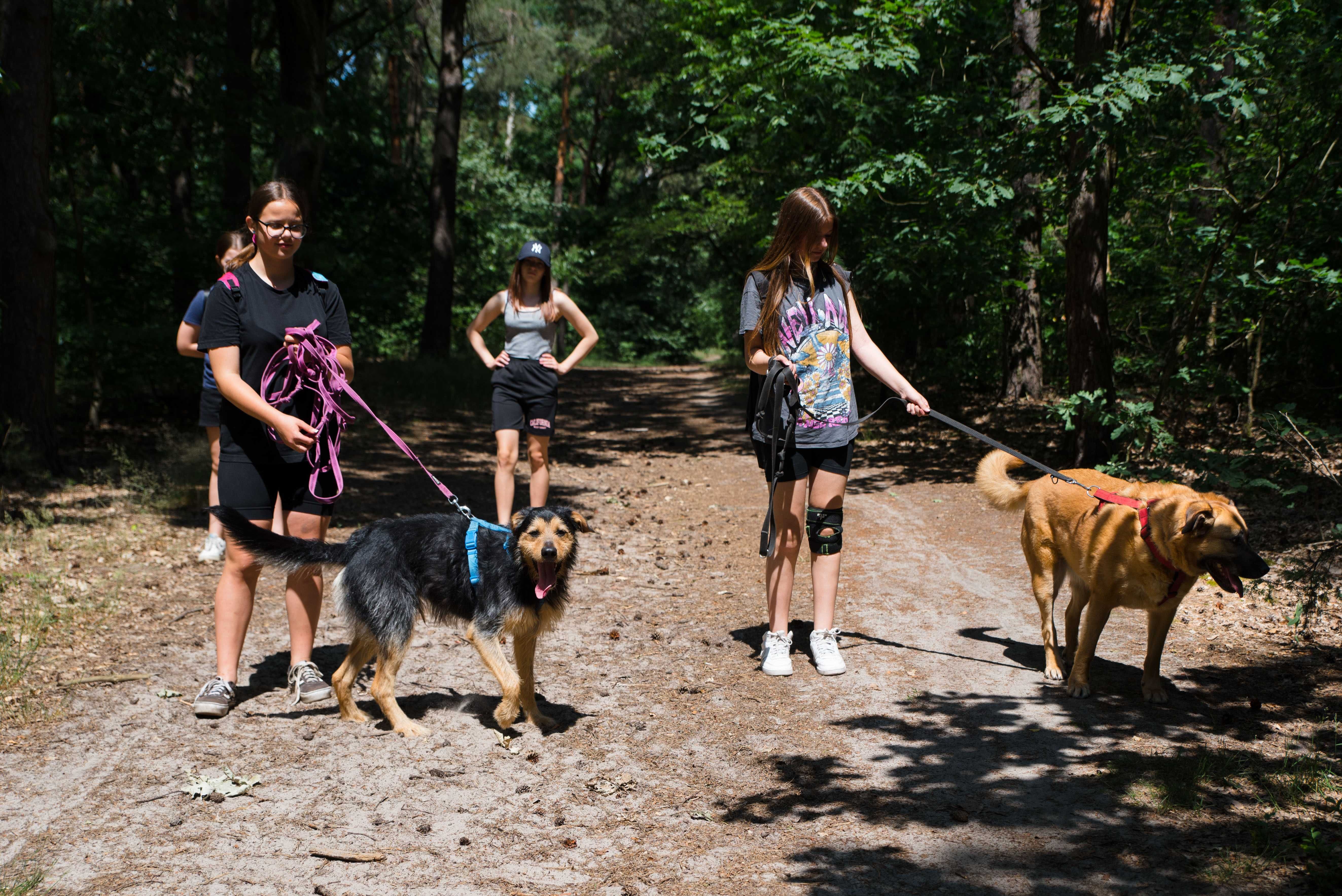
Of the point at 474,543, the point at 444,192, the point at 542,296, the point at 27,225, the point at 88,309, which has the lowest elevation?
the point at 474,543

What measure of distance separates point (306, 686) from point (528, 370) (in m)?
3.05

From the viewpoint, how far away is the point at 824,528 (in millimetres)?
5066

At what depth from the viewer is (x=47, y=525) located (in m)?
7.87

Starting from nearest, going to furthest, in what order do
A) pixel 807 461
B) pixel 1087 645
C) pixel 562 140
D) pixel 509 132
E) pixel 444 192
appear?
pixel 1087 645 → pixel 807 461 → pixel 444 192 → pixel 562 140 → pixel 509 132

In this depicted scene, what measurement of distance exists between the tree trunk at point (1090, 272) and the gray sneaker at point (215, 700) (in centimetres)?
865

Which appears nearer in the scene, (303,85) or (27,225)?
(27,225)

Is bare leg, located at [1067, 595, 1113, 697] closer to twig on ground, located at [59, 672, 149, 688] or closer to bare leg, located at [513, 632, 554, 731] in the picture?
bare leg, located at [513, 632, 554, 731]

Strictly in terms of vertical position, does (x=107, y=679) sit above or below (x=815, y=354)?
below

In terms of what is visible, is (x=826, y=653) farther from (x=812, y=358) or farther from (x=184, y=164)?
(x=184, y=164)

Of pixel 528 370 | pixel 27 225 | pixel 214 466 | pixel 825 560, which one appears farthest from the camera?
pixel 27 225

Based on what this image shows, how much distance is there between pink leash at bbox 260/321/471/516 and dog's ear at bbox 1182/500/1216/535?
10.8 feet

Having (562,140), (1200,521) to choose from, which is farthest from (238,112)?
(562,140)

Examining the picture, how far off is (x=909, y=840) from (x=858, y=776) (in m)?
0.56

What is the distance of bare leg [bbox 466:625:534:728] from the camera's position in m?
4.30
